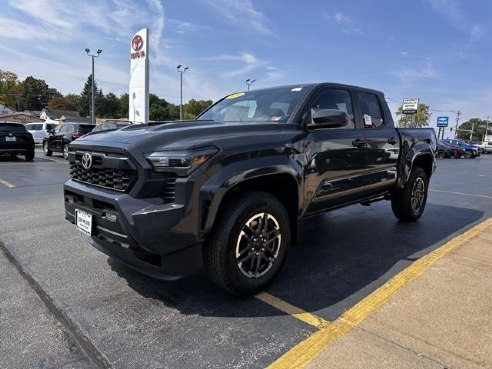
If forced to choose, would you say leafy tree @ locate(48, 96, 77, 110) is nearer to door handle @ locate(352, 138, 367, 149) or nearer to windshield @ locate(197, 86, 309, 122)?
windshield @ locate(197, 86, 309, 122)

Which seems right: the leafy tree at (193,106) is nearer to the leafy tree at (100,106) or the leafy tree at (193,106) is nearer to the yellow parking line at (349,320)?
the leafy tree at (100,106)

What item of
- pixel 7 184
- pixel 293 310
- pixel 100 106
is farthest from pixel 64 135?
pixel 100 106

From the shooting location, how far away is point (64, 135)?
18109mm

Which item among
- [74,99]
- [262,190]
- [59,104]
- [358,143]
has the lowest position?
[262,190]

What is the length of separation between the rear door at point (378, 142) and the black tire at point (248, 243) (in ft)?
5.82

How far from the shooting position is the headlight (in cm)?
284

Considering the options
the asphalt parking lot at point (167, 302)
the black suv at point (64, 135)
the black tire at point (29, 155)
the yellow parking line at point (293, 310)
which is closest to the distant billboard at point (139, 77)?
the black suv at point (64, 135)

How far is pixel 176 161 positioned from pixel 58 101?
137 meters

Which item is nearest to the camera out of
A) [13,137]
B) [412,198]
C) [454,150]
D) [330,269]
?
[330,269]

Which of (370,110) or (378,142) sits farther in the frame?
(370,110)

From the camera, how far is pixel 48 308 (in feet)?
10.3

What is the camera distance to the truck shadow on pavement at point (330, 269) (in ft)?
10.7

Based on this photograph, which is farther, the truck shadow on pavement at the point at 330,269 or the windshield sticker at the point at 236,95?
the windshield sticker at the point at 236,95

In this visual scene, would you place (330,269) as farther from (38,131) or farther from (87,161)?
(38,131)
